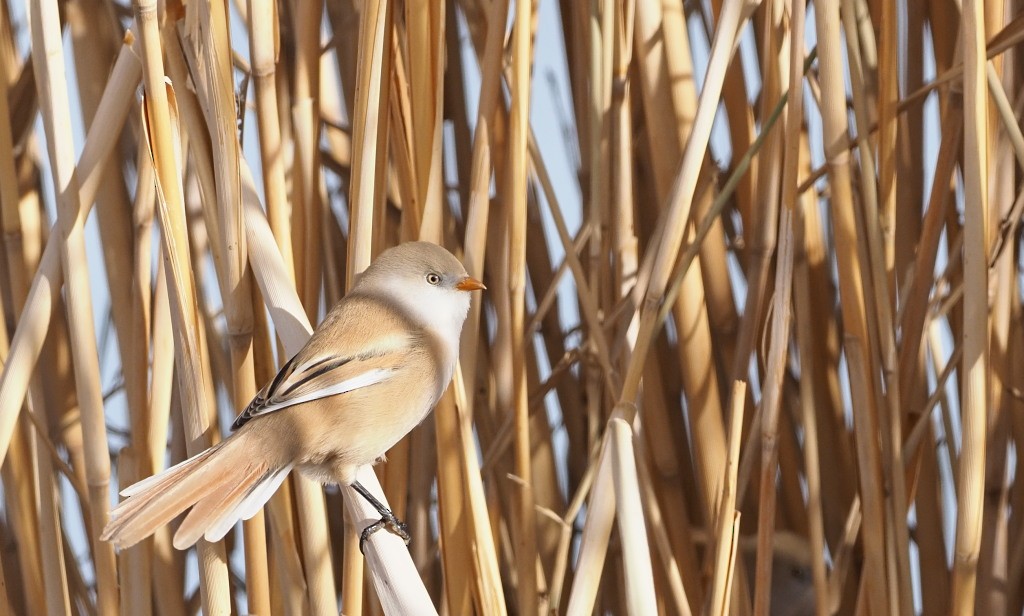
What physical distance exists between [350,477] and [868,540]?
0.60 meters

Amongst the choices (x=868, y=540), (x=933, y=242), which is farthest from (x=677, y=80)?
(x=868, y=540)

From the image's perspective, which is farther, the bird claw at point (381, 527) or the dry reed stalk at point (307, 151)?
the dry reed stalk at point (307, 151)

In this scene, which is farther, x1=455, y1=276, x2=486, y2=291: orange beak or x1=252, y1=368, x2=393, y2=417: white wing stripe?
x1=455, y1=276, x2=486, y2=291: orange beak

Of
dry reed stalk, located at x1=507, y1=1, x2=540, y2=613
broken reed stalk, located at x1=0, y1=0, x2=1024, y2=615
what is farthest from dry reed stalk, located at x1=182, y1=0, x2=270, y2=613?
dry reed stalk, located at x1=507, y1=1, x2=540, y2=613

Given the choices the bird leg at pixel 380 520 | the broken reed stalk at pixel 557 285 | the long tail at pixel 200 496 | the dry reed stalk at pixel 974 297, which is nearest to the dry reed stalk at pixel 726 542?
the broken reed stalk at pixel 557 285

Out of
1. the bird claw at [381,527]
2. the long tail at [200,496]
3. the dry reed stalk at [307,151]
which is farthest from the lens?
the dry reed stalk at [307,151]

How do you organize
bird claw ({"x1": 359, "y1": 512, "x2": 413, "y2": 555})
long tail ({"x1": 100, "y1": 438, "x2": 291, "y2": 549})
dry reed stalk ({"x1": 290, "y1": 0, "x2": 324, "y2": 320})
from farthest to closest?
dry reed stalk ({"x1": 290, "y1": 0, "x2": 324, "y2": 320})
bird claw ({"x1": 359, "y1": 512, "x2": 413, "y2": 555})
long tail ({"x1": 100, "y1": 438, "x2": 291, "y2": 549})

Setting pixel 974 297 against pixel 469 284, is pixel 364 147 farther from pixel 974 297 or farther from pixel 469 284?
pixel 974 297

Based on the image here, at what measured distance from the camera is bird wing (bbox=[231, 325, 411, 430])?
1.16 meters

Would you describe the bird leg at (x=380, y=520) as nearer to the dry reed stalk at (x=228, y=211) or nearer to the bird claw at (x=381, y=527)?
the bird claw at (x=381, y=527)

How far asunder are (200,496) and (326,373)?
0.21m

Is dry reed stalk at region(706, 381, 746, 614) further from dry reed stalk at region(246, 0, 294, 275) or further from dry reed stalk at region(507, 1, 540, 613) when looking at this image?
dry reed stalk at region(246, 0, 294, 275)

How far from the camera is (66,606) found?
4.58ft

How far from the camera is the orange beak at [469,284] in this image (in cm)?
134
